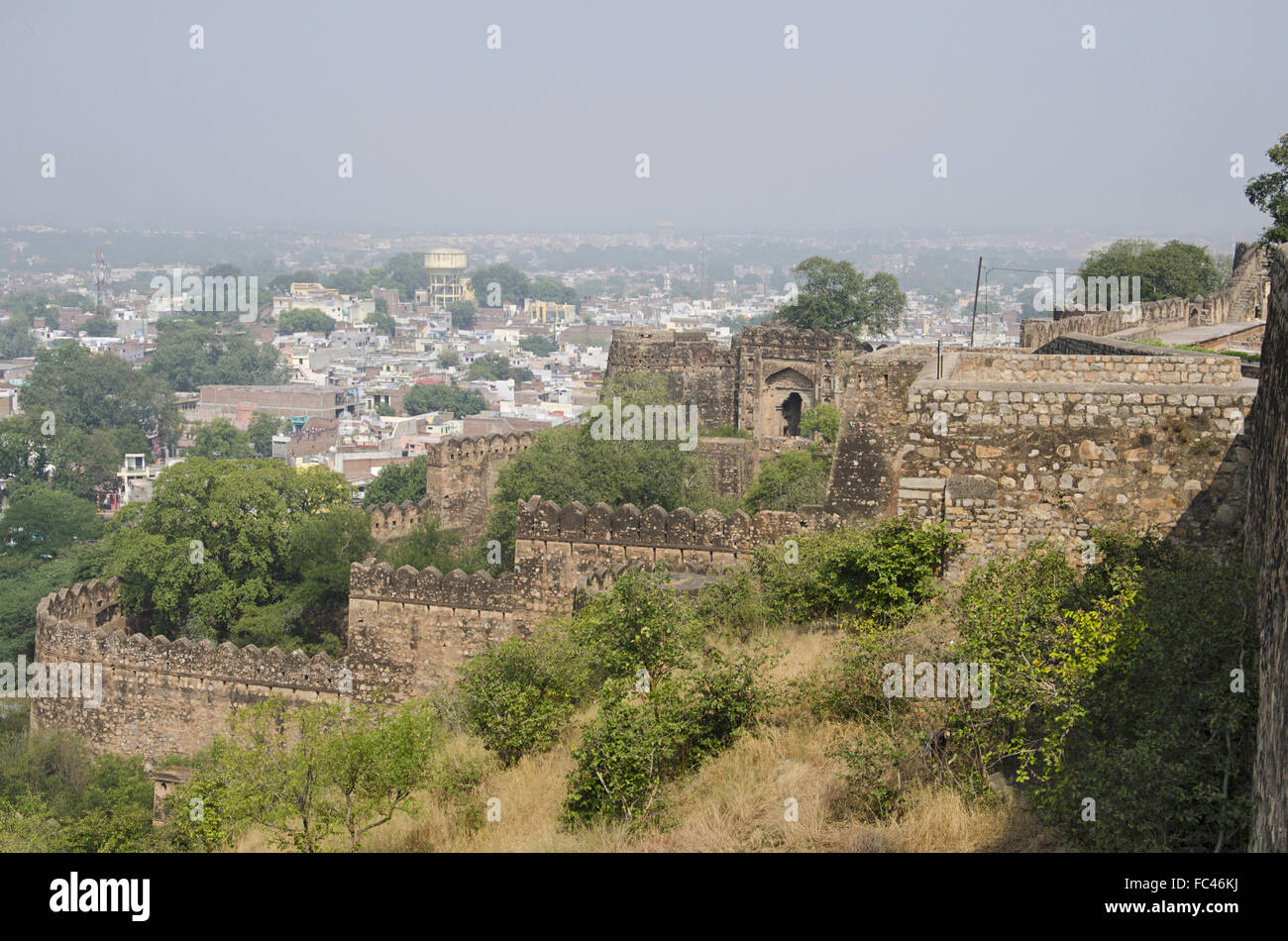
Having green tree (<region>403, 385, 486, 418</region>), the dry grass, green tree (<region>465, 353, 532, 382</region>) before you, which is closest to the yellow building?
green tree (<region>465, 353, 532, 382</region>)

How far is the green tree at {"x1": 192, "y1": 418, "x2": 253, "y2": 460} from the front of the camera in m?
77.6

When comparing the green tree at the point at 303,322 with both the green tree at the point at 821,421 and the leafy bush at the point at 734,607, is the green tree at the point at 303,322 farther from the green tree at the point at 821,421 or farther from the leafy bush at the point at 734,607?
the leafy bush at the point at 734,607

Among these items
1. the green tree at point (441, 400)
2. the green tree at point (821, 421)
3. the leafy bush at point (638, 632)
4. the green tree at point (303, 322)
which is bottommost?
the green tree at point (441, 400)

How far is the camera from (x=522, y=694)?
955cm

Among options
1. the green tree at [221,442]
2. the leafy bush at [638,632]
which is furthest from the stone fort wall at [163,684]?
the green tree at [221,442]

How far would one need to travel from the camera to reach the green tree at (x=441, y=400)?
10162 cm

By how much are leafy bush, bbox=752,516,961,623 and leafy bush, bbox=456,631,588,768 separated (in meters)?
1.89

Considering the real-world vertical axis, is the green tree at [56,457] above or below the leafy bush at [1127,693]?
below

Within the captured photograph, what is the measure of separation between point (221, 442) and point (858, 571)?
74.9 meters

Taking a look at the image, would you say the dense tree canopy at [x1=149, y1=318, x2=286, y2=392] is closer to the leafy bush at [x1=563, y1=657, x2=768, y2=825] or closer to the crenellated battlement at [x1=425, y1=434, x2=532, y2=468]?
the crenellated battlement at [x1=425, y1=434, x2=532, y2=468]

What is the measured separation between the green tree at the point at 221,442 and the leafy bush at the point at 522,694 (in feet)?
231

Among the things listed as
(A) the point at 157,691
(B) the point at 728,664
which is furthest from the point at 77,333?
(B) the point at 728,664

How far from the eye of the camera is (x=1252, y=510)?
22.4ft

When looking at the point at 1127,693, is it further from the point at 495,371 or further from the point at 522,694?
the point at 495,371
